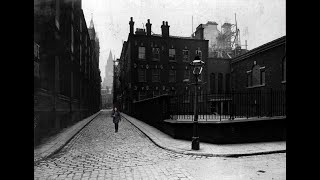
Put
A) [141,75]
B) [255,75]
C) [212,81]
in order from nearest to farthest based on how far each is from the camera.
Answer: [255,75] → [212,81] → [141,75]

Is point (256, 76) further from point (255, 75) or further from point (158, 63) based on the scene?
point (158, 63)

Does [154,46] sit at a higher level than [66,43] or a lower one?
higher

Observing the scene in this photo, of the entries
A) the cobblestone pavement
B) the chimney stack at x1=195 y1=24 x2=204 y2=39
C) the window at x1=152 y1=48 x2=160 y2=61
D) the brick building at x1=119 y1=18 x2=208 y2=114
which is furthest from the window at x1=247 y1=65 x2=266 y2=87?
the chimney stack at x1=195 y1=24 x2=204 y2=39

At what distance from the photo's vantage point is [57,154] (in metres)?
8.16

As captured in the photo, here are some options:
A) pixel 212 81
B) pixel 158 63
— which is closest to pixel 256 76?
pixel 212 81

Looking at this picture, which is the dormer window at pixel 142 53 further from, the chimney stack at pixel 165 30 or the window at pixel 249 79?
the window at pixel 249 79

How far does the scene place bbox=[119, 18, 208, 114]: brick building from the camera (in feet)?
108

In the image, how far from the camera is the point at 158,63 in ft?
111

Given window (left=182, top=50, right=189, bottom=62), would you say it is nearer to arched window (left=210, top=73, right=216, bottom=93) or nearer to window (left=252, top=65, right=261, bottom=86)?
arched window (left=210, top=73, right=216, bottom=93)

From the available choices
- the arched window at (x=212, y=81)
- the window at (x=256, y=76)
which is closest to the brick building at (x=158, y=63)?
the arched window at (x=212, y=81)
